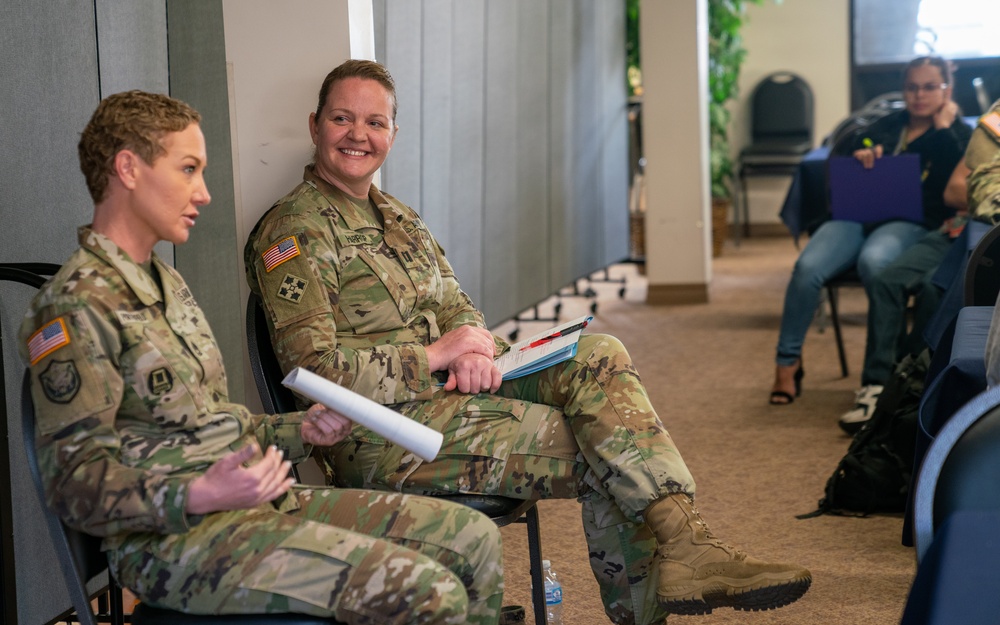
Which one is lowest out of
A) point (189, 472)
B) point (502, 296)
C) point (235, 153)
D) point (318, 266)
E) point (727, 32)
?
point (502, 296)

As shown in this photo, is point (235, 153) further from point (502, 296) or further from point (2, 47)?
point (502, 296)

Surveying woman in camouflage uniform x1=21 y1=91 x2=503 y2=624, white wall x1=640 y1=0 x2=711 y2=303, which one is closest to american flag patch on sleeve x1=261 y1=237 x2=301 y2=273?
woman in camouflage uniform x1=21 y1=91 x2=503 y2=624

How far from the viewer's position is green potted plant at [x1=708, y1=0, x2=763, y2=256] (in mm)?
8195

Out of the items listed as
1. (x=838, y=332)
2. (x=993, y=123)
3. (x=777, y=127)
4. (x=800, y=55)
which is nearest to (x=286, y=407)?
(x=993, y=123)

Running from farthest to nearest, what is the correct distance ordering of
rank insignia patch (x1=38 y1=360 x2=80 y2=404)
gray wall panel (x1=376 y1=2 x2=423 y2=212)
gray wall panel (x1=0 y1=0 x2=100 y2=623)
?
gray wall panel (x1=376 y1=2 x2=423 y2=212) → gray wall panel (x1=0 y1=0 x2=100 y2=623) → rank insignia patch (x1=38 y1=360 x2=80 y2=404)

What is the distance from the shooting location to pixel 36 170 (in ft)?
6.30

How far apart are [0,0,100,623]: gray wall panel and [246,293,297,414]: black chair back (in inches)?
15.6

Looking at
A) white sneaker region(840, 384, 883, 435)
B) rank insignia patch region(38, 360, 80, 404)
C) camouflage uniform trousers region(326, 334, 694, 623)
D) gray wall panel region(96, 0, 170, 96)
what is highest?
gray wall panel region(96, 0, 170, 96)

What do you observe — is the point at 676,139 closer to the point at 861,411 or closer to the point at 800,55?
the point at 861,411

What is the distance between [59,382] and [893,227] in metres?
3.56

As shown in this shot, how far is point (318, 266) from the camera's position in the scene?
6.43 feet

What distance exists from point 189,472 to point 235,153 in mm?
1056

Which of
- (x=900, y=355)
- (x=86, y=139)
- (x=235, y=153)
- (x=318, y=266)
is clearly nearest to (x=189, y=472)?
(x=86, y=139)

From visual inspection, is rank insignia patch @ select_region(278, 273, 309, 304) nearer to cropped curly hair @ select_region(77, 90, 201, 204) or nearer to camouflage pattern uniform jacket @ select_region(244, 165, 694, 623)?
camouflage pattern uniform jacket @ select_region(244, 165, 694, 623)
